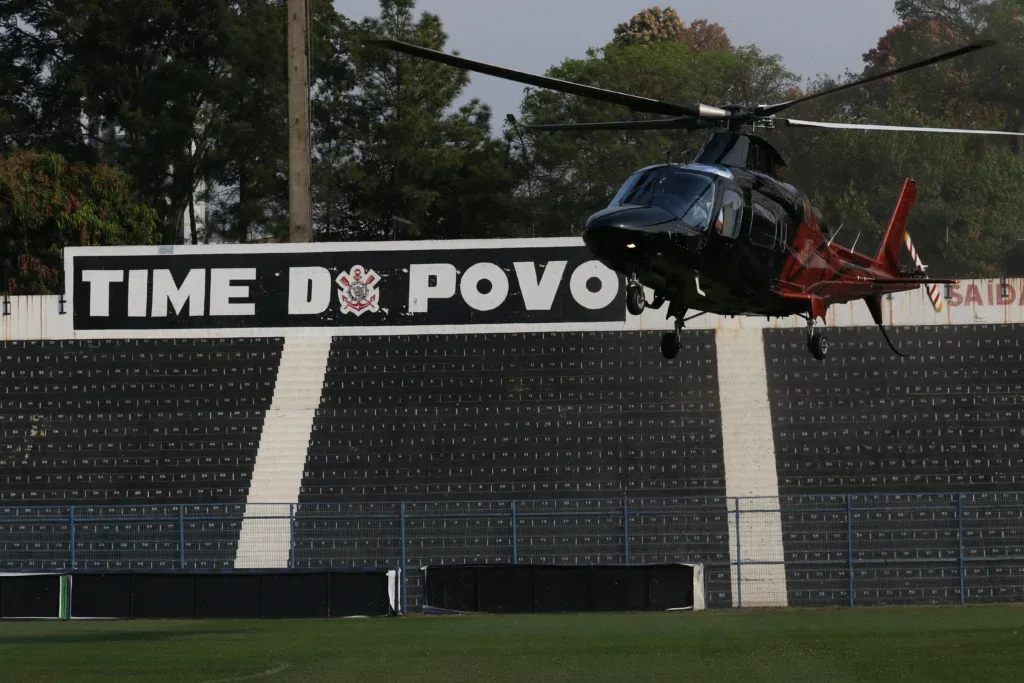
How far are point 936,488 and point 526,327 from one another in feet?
35.9

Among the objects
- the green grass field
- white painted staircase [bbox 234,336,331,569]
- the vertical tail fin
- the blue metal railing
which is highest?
the vertical tail fin

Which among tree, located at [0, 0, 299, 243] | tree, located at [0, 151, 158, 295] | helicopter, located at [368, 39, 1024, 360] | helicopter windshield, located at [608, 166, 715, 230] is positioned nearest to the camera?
helicopter, located at [368, 39, 1024, 360]

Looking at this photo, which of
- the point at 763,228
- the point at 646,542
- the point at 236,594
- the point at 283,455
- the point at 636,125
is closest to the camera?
the point at 636,125

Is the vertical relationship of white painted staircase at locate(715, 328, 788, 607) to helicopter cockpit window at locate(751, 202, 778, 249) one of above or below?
below

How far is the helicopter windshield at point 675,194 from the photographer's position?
60.0 ft

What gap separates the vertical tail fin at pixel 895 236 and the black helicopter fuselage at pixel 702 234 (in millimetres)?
4438

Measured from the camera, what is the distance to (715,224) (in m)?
18.5

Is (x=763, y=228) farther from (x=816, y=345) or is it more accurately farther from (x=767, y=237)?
(x=816, y=345)

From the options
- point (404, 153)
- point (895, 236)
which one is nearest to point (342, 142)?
point (404, 153)

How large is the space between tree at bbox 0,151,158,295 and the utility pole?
13.2 m

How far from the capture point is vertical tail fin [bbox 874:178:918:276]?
24312mm

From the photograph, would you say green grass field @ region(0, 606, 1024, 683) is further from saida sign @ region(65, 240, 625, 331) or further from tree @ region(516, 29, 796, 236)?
tree @ region(516, 29, 796, 236)

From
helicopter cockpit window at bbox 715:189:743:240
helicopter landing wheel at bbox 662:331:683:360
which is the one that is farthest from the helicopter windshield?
helicopter landing wheel at bbox 662:331:683:360

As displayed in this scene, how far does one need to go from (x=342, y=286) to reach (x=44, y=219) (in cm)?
1642
